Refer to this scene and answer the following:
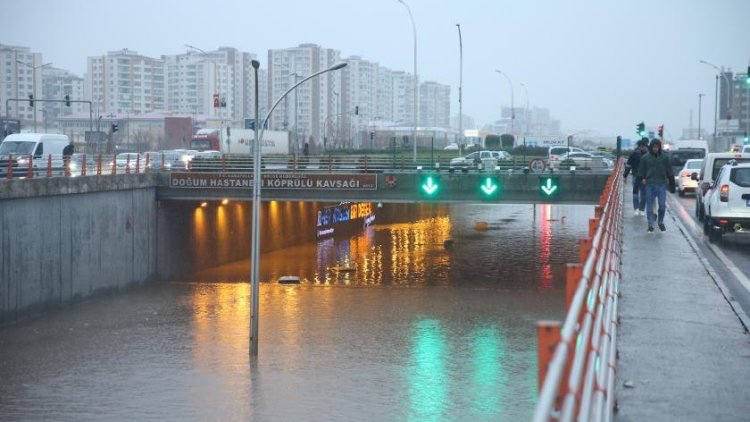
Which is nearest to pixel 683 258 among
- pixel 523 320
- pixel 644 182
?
pixel 644 182

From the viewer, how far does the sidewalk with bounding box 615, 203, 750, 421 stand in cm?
648

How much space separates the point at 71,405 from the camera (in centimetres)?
2070

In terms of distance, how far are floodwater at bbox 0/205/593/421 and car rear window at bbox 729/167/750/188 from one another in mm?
6386

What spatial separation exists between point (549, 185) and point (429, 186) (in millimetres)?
4891

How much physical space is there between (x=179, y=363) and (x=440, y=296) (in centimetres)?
1287

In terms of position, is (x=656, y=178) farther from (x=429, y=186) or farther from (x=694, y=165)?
(x=694, y=165)

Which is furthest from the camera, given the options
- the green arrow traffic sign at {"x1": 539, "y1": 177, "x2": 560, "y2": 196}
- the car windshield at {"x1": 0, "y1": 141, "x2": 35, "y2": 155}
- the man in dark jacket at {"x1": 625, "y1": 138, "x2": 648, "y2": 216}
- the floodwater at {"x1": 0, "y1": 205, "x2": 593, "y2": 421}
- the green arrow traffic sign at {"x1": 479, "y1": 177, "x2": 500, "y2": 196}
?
the car windshield at {"x1": 0, "y1": 141, "x2": 35, "y2": 155}

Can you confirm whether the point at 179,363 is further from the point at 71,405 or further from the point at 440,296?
the point at 440,296

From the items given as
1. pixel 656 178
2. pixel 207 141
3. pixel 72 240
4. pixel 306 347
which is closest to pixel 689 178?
pixel 306 347

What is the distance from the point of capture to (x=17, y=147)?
47.6 m

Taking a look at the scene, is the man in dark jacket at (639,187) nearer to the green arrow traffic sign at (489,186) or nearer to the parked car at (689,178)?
the green arrow traffic sign at (489,186)

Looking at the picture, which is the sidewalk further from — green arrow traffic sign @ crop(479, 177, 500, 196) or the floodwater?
green arrow traffic sign @ crop(479, 177, 500, 196)

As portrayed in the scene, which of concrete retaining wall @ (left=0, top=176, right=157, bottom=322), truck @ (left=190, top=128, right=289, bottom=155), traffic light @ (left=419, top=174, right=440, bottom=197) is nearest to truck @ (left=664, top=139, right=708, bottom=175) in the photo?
traffic light @ (left=419, top=174, right=440, bottom=197)

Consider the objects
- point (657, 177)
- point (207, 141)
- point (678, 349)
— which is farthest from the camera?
point (207, 141)
